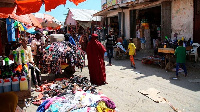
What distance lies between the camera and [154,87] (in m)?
5.89

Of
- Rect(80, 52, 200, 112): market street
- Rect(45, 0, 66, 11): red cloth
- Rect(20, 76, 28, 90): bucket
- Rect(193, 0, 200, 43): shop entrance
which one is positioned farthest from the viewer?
Rect(193, 0, 200, 43): shop entrance

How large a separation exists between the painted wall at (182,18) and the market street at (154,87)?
218 centimetres

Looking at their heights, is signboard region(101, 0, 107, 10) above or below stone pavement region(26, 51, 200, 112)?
above

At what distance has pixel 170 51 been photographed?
321 inches

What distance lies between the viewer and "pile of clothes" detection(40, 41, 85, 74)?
664cm

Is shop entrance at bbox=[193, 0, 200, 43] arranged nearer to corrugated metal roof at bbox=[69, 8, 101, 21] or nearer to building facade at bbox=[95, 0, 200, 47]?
Result: building facade at bbox=[95, 0, 200, 47]

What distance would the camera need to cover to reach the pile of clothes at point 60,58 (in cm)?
664

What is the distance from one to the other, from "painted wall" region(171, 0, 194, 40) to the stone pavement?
82.4 inches

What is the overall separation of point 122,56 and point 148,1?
402 cm

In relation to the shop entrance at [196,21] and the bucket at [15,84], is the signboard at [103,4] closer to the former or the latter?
the shop entrance at [196,21]

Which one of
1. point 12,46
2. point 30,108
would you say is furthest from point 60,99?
point 12,46

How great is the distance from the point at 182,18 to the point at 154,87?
565 centimetres

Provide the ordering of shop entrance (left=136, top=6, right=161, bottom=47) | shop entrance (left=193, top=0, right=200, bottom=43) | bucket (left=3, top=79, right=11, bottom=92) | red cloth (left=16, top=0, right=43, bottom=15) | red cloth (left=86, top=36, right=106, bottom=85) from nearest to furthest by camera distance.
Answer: bucket (left=3, top=79, right=11, bottom=92)
red cloth (left=16, top=0, right=43, bottom=15)
red cloth (left=86, top=36, right=106, bottom=85)
shop entrance (left=193, top=0, right=200, bottom=43)
shop entrance (left=136, top=6, right=161, bottom=47)

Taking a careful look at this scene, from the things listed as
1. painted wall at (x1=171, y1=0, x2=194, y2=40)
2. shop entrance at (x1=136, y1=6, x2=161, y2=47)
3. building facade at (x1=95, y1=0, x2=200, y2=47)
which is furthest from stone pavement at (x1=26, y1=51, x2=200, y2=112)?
shop entrance at (x1=136, y1=6, x2=161, y2=47)
